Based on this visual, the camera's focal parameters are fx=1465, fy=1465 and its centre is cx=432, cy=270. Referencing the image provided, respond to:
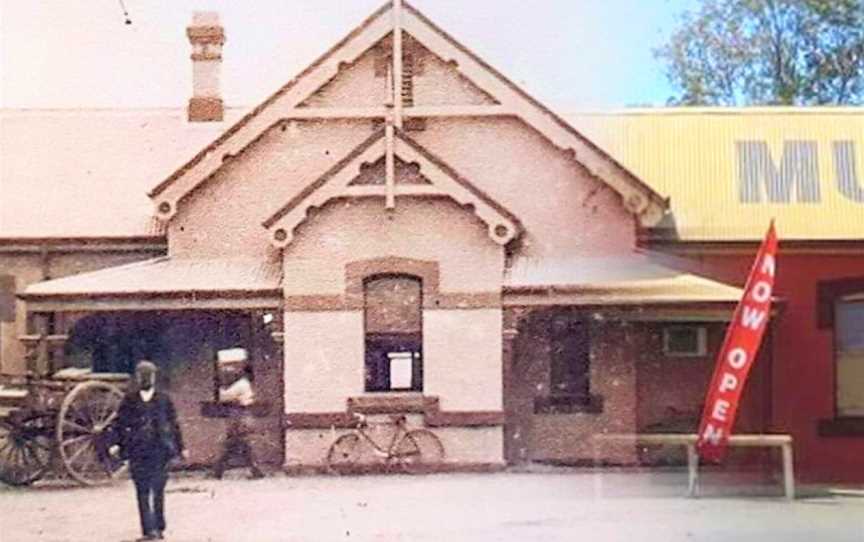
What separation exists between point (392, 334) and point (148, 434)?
542 millimetres

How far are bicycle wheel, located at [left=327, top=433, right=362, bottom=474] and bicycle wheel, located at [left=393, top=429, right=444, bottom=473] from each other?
8 cm

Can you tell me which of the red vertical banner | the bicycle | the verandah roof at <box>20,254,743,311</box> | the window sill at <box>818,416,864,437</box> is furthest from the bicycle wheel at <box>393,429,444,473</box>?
the window sill at <box>818,416,864,437</box>

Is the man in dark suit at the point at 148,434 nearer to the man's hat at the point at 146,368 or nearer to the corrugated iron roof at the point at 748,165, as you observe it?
the man's hat at the point at 146,368

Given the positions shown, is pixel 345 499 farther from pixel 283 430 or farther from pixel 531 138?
pixel 531 138

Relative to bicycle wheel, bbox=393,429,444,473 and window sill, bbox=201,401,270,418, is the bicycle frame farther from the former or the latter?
window sill, bbox=201,401,270,418

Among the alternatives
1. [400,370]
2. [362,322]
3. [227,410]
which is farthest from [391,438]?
[227,410]

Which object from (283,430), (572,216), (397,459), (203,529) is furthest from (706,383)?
(203,529)

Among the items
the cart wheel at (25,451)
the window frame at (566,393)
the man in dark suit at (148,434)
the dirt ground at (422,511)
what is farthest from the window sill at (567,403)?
the cart wheel at (25,451)

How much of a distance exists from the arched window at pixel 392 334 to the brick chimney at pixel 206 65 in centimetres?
50

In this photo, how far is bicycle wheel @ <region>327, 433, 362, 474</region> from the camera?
2.99 m

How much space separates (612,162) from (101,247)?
1079 millimetres

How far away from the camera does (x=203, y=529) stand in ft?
9.89

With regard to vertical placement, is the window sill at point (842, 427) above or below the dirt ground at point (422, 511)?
above

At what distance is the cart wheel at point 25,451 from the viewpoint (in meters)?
3.01
